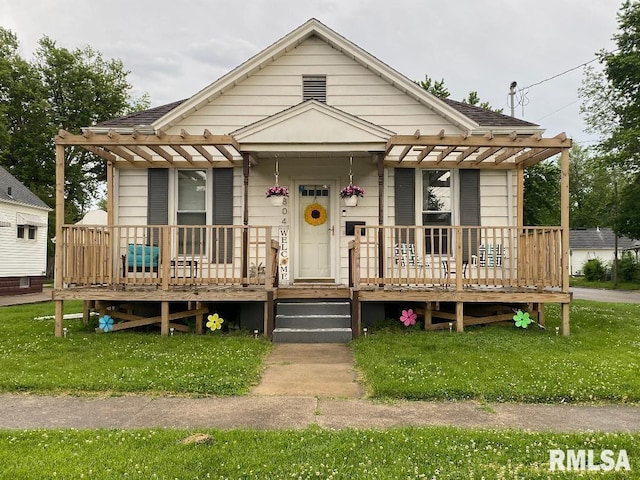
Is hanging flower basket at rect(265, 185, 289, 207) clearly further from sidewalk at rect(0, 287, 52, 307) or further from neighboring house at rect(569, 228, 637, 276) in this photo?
neighboring house at rect(569, 228, 637, 276)

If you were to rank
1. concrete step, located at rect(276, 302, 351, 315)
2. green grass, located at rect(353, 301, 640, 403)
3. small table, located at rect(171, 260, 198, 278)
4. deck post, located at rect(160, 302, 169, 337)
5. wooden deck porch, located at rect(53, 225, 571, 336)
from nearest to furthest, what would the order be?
green grass, located at rect(353, 301, 640, 403) < wooden deck porch, located at rect(53, 225, 571, 336) < deck post, located at rect(160, 302, 169, 337) < small table, located at rect(171, 260, 198, 278) < concrete step, located at rect(276, 302, 351, 315)

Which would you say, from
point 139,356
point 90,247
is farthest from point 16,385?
point 90,247

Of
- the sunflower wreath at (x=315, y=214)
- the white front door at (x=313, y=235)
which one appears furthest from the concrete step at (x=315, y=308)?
the sunflower wreath at (x=315, y=214)

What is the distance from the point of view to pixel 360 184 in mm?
9828

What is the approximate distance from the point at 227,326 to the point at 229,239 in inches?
75.1

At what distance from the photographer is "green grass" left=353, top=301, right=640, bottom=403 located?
15.8ft

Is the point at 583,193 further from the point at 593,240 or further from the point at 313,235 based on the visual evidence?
the point at 313,235

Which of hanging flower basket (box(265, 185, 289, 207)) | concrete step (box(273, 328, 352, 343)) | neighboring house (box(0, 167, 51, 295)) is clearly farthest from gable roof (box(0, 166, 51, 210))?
concrete step (box(273, 328, 352, 343))

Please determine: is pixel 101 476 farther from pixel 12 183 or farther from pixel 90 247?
pixel 12 183

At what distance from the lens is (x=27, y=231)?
70.0 feet

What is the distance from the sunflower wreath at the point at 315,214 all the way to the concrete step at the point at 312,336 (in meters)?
2.96

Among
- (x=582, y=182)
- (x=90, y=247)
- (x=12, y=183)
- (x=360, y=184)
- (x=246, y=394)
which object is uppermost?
(x=582, y=182)

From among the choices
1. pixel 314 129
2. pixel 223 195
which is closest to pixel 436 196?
pixel 314 129

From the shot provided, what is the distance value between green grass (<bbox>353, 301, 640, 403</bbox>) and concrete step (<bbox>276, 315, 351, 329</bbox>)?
55 cm
